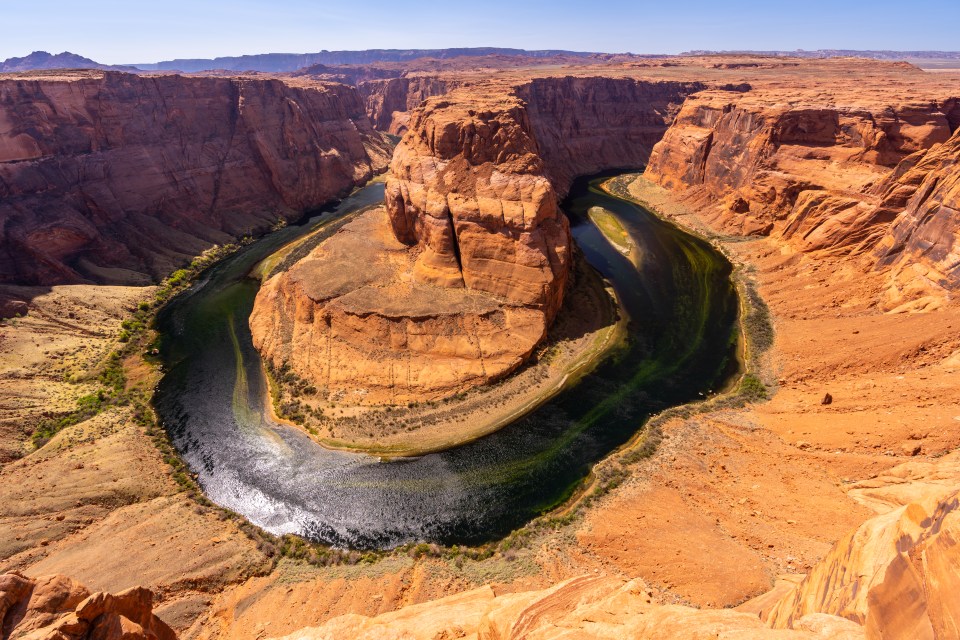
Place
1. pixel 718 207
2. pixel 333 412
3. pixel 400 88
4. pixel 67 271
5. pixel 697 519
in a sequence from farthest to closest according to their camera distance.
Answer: pixel 400 88 < pixel 718 207 < pixel 67 271 < pixel 333 412 < pixel 697 519

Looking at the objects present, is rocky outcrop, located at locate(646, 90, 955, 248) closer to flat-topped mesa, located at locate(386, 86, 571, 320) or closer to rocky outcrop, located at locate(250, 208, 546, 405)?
flat-topped mesa, located at locate(386, 86, 571, 320)

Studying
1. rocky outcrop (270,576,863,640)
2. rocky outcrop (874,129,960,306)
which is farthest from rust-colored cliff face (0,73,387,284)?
rocky outcrop (874,129,960,306)

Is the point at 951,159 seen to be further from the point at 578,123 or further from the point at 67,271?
the point at 67,271

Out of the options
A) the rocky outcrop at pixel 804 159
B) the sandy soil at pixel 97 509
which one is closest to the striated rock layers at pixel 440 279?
the sandy soil at pixel 97 509

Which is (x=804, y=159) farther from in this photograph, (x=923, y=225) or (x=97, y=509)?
(x=97, y=509)

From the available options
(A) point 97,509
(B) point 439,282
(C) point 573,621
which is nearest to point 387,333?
(B) point 439,282

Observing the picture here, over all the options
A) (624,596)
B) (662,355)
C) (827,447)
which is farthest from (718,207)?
(624,596)
